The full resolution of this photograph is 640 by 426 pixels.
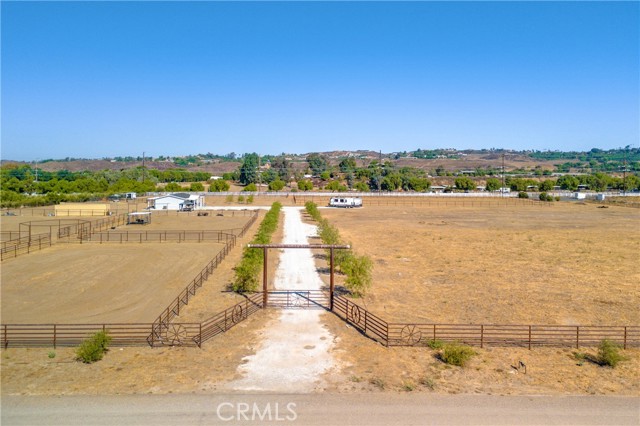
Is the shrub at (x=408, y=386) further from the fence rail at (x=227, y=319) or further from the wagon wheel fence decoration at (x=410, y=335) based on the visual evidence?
the fence rail at (x=227, y=319)

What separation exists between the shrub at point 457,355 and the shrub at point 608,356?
376 centimetres

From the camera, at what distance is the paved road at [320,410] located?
1123 centimetres

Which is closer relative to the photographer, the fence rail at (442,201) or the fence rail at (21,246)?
the fence rail at (21,246)

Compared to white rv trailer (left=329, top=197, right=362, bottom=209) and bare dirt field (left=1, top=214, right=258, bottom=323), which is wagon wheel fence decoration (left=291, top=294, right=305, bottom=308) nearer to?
bare dirt field (left=1, top=214, right=258, bottom=323)

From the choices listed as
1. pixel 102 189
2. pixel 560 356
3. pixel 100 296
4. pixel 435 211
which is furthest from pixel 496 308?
pixel 102 189

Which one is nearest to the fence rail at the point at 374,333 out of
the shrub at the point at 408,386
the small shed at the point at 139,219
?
the shrub at the point at 408,386

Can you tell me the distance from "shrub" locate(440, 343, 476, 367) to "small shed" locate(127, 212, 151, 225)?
42.3m

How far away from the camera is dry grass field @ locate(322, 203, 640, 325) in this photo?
20625mm

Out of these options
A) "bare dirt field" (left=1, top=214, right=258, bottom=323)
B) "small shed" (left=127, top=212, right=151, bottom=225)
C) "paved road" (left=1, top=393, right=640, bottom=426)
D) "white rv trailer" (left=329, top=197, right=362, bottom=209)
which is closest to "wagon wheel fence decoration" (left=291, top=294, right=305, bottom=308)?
"bare dirt field" (left=1, top=214, right=258, bottom=323)

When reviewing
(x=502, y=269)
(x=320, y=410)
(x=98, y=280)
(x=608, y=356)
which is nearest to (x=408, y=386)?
(x=320, y=410)

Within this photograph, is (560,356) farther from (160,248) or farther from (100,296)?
(160,248)

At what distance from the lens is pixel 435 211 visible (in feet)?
240

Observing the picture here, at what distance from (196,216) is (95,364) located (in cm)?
4699

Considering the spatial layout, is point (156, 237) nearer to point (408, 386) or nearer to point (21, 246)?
point (21, 246)
